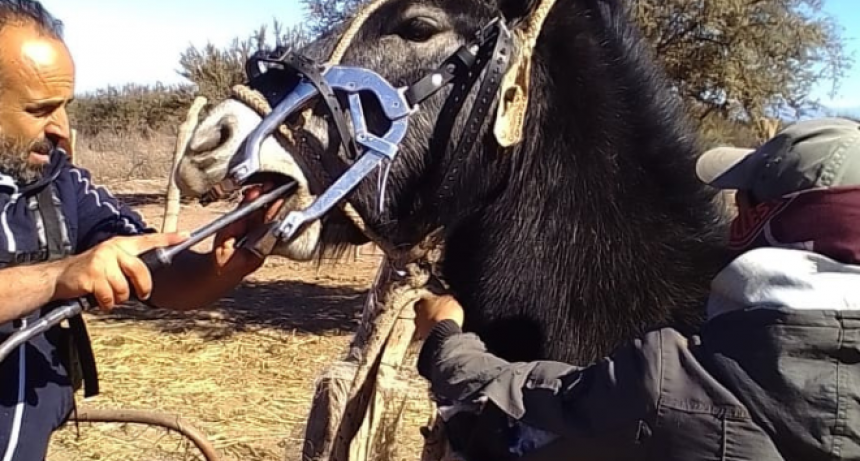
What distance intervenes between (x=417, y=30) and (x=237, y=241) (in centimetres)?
75

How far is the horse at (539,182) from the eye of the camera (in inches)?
95.0

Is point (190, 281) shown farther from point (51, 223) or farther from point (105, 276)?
point (105, 276)

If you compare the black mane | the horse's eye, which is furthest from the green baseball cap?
the horse's eye

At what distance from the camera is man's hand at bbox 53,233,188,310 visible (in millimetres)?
1795

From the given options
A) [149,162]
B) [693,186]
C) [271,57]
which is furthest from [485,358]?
[149,162]

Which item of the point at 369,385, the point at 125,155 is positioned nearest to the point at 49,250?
the point at 369,385

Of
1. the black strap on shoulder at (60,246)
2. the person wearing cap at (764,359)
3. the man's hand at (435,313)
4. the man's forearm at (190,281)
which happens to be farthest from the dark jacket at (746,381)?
the black strap on shoulder at (60,246)

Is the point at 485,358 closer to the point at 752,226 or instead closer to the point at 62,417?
the point at 752,226

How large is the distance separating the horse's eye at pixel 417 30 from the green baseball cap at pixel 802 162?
1.02 metres

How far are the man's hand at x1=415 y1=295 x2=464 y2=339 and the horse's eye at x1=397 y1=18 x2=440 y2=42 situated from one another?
0.71m

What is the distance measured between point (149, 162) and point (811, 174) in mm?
24493

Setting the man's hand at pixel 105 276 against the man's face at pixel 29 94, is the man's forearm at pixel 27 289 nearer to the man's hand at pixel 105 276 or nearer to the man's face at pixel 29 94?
the man's hand at pixel 105 276

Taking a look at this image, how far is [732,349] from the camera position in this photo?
5.00 feet

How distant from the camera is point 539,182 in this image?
2.54 m
